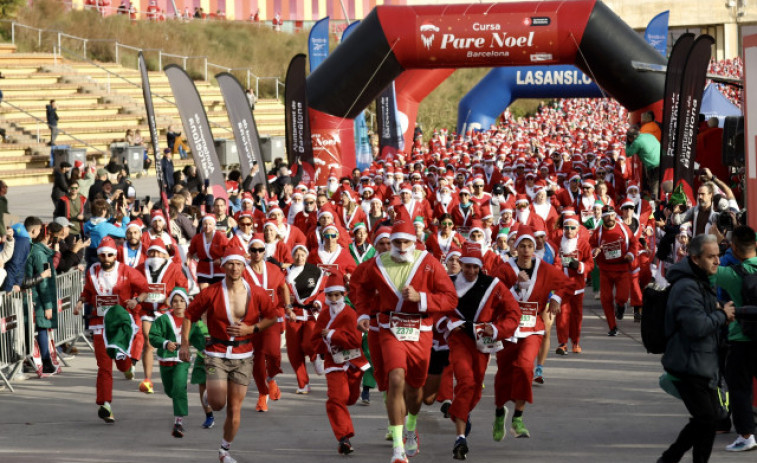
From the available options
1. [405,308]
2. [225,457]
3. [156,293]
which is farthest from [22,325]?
[405,308]

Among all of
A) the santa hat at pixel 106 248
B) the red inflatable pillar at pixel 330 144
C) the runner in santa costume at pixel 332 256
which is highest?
the red inflatable pillar at pixel 330 144

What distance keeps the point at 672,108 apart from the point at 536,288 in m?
10.3

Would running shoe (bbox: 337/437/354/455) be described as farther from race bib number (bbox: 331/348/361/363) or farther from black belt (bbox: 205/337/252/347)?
black belt (bbox: 205/337/252/347)

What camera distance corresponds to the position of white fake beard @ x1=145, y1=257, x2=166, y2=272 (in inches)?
478

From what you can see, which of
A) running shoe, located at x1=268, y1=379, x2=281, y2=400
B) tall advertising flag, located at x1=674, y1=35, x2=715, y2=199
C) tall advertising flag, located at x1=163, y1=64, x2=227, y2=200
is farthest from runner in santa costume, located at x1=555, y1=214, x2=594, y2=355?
tall advertising flag, located at x1=163, y1=64, x2=227, y2=200

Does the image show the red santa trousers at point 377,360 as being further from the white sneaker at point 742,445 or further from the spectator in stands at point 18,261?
the spectator in stands at point 18,261

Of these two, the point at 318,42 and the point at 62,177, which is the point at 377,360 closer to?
the point at 62,177

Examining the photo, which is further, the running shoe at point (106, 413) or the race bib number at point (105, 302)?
the race bib number at point (105, 302)

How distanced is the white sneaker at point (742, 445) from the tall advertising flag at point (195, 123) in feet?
41.6

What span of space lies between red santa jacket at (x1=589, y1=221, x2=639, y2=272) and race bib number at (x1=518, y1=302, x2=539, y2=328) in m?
4.91

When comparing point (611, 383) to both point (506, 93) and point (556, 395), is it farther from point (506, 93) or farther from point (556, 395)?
point (506, 93)

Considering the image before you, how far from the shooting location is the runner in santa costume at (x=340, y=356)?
9.66 meters

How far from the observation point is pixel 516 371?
10.2 meters

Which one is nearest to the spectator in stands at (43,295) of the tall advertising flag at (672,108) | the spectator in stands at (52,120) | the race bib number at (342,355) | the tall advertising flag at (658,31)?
the race bib number at (342,355)
